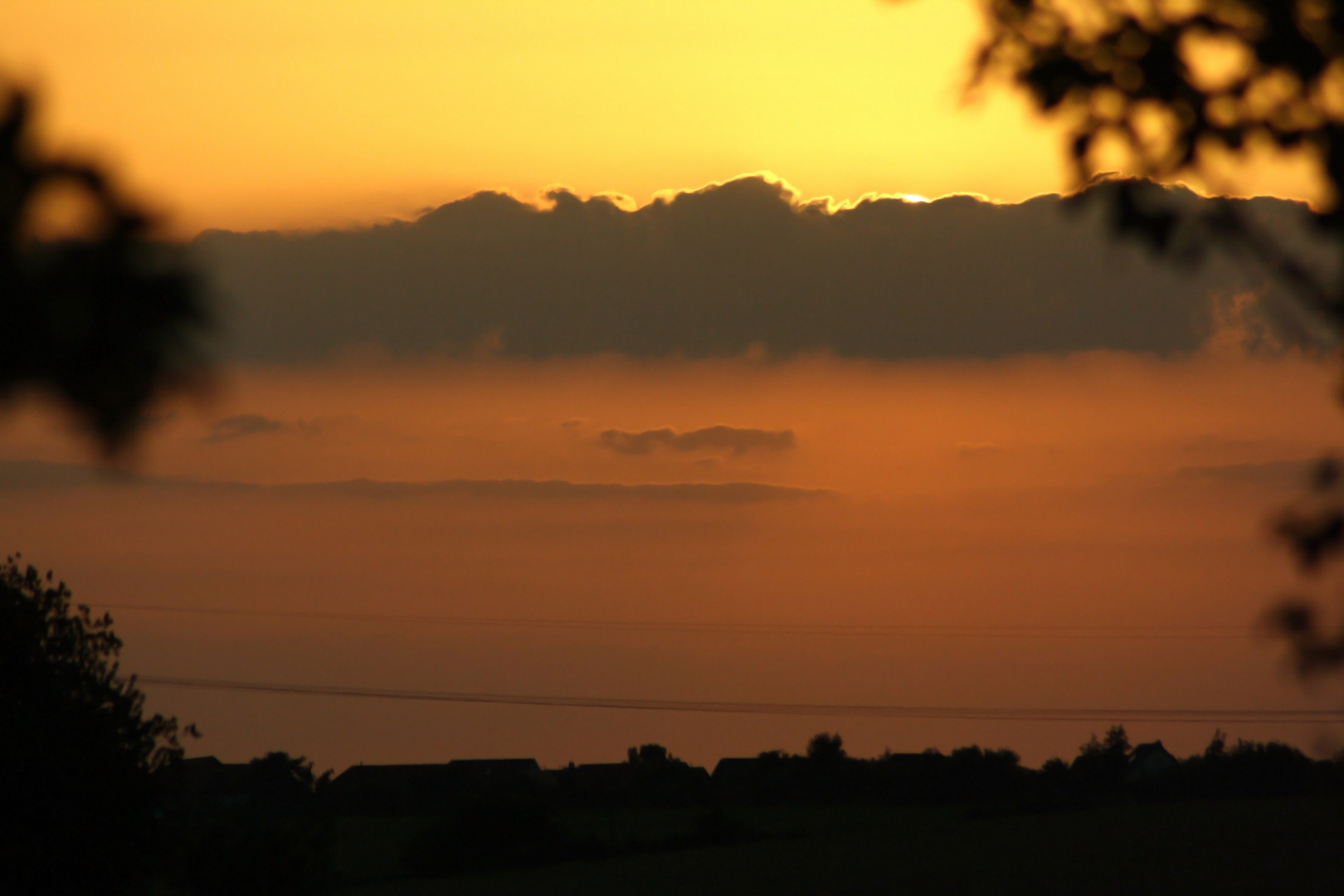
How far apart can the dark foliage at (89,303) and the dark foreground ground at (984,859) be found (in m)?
57.6

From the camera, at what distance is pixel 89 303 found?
7.43 feet

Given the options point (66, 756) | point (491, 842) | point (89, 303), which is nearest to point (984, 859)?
point (491, 842)

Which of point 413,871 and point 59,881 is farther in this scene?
point 413,871

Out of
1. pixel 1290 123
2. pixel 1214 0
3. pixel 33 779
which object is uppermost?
pixel 1214 0

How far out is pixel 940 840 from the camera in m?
74.0

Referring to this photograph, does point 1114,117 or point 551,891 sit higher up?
point 1114,117

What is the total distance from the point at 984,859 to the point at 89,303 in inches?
2717

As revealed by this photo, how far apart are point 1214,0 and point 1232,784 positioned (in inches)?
3537

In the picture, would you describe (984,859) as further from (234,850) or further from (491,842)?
(234,850)

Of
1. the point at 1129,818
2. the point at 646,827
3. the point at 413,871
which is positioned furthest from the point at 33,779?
the point at 646,827

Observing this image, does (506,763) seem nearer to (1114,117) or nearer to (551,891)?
(551,891)

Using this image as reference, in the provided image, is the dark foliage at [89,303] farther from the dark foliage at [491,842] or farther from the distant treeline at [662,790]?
the dark foliage at [491,842]

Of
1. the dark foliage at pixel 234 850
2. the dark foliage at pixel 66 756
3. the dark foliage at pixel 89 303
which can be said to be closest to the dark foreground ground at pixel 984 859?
the dark foliage at pixel 234 850

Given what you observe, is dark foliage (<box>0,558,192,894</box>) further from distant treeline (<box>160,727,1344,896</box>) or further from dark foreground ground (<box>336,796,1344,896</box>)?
dark foreground ground (<box>336,796,1344,896</box>)
